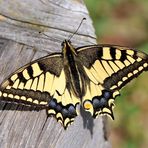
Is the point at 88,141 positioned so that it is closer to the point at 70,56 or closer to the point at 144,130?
the point at 70,56

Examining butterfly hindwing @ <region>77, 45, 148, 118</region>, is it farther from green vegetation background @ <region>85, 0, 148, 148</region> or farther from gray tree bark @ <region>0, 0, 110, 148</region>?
green vegetation background @ <region>85, 0, 148, 148</region>

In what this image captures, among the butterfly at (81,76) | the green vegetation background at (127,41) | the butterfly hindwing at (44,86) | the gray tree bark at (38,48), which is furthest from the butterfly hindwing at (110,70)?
the green vegetation background at (127,41)

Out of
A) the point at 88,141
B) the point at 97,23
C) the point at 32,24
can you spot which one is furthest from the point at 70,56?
the point at 97,23

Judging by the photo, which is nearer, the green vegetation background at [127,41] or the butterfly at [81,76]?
the butterfly at [81,76]

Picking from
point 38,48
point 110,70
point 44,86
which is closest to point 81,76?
point 110,70

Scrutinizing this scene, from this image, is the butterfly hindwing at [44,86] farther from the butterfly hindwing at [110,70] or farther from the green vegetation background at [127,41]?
the green vegetation background at [127,41]

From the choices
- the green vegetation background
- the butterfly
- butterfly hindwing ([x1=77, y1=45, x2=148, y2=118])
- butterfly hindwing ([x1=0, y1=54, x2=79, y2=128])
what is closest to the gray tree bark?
butterfly hindwing ([x1=0, y1=54, x2=79, y2=128])
